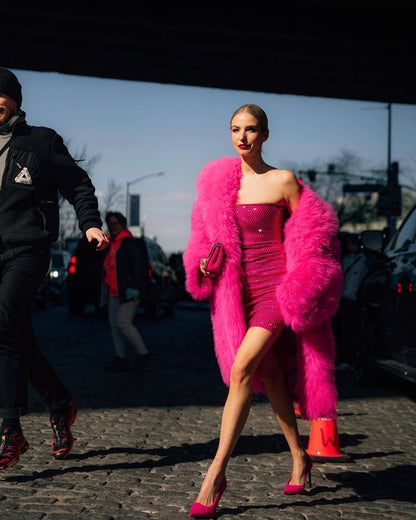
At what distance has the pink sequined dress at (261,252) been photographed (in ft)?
13.5

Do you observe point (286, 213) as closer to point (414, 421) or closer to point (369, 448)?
point (369, 448)

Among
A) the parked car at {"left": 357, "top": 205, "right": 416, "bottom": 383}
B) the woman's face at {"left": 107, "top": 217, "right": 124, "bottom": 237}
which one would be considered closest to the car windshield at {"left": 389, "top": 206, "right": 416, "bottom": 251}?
the parked car at {"left": 357, "top": 205, "right": 416, "bottom": 383}

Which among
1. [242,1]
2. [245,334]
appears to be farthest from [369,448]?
[242,1]

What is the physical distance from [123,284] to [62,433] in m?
4.83

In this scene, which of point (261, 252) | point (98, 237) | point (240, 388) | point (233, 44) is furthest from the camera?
point (233, 44)

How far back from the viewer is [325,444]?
5164mm

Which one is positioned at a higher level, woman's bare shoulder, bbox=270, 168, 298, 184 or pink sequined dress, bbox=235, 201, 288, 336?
woman's bare shoulder, bbox=270, 168, 298, 184

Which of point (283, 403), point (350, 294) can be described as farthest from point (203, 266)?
point (350, 294)

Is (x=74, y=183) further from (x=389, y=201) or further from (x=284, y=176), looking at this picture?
(x=389, y=201)

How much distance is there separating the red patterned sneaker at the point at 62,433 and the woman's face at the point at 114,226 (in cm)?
501

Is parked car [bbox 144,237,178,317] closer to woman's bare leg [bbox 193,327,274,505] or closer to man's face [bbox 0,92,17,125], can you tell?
man's face [bbox 0,92,17,125]

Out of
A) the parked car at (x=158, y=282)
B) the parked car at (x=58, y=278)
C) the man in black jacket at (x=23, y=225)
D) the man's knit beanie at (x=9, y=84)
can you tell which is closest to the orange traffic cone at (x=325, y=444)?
the man in black jacket at (x=23, y=225)

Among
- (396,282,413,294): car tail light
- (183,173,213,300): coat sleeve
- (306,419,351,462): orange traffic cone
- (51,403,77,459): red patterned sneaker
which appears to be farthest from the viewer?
(396,282,413,294): car tail light

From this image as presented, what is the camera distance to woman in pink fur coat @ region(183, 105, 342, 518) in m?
4.06
